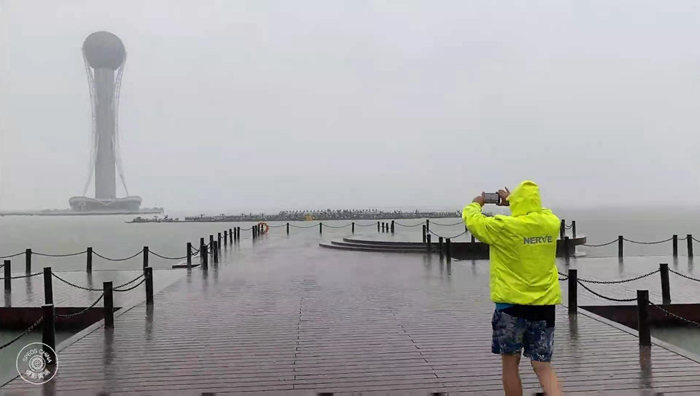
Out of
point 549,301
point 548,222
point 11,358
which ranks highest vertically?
point 548,222

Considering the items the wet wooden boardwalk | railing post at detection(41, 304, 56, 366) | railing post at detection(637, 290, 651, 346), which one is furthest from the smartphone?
railing post at detection(41, 304, 56, 366)

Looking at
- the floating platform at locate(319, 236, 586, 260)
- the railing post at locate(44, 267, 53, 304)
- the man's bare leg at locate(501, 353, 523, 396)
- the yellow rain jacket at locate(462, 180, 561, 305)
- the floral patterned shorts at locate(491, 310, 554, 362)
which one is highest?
the yellow rain jacket at locate(462, 180, 561, 305)

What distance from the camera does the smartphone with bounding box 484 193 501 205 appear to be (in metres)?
3.95

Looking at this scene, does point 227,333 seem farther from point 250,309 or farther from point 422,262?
point 422,262

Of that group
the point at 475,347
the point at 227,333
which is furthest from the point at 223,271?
the point at 475,347

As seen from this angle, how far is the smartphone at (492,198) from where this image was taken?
3955 millimetres

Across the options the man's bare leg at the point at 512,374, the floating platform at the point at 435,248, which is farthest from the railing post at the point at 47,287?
the floating platform at the point at 435,248

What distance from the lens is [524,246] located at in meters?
3.81

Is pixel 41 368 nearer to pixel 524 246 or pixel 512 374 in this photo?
pixel 512 374

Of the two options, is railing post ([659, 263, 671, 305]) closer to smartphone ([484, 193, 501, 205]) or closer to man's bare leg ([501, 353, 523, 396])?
man's bare leg ([501, 353, 523, 396])

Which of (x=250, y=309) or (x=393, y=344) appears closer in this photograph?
(x=393, y=344)

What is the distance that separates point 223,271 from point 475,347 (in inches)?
378

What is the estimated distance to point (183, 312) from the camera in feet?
28.7

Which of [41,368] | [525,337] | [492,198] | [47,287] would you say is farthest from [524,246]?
[47,287]
